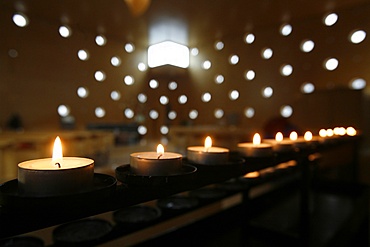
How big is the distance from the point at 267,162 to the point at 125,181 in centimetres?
27

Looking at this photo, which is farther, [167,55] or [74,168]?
[167,55]

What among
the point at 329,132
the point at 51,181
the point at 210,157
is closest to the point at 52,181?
the point at 51,181

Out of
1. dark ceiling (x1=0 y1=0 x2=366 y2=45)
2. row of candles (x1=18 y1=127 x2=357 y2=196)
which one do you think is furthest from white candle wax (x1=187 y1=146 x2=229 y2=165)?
dark ceiling (x1=0 y1=0 x2=366 y2=45)

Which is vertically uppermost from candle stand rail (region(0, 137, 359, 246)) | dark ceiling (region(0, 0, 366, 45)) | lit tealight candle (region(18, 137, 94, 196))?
dark ceiling (region(0, 0, 366, 45))

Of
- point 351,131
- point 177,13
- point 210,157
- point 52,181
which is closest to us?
point 52,181

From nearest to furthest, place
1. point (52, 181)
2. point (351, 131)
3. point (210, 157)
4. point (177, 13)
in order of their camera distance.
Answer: point (52, 181) < point (210, 157) < point (177, 13) < point (351, 131)

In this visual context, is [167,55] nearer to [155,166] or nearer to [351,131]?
[155,166]

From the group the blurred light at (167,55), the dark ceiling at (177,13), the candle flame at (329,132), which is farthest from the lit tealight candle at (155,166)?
the candle flame at (329,132)

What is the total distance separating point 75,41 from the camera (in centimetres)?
43

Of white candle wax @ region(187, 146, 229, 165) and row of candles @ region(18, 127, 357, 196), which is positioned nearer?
row of candles @ region(18, 127, 357, 196)

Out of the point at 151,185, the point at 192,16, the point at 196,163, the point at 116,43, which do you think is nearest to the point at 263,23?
the point at 192,16

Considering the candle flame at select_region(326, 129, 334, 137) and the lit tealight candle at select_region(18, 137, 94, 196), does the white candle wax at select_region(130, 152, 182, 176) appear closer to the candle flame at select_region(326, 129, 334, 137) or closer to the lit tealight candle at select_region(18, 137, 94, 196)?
the lit tealight candle at select_region(18, 137, 94, 196)

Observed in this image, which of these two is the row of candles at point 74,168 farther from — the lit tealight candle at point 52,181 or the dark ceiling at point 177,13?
the dark ceiling at point 177,13

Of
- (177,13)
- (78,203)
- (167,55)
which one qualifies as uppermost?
(177,13)
